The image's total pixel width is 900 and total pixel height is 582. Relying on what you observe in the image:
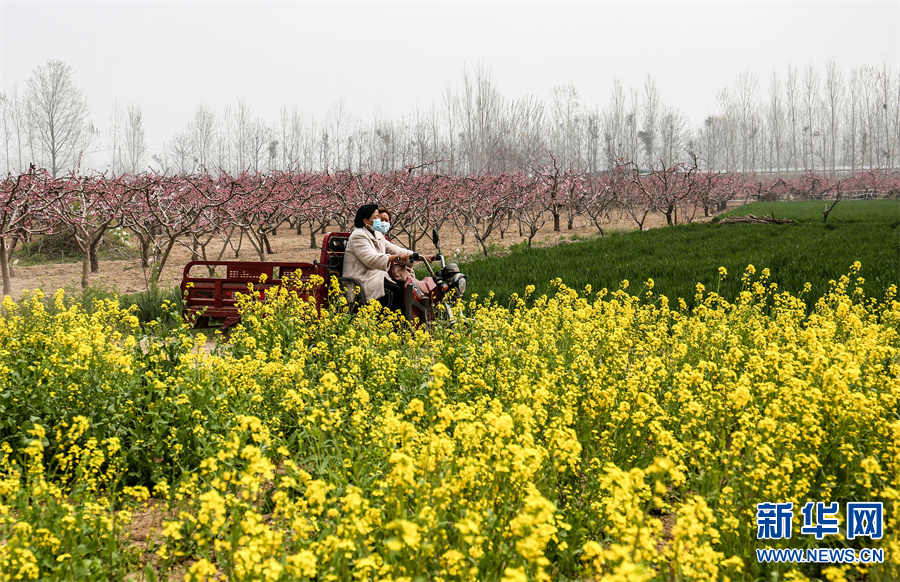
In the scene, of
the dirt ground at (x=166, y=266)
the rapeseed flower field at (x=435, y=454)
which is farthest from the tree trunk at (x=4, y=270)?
the rapeseed flower field at (x=435, y=454)

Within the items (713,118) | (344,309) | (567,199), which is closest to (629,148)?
(713,118)

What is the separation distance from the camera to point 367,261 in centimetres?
635

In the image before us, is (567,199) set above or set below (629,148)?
below

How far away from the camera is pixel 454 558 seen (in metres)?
1.88

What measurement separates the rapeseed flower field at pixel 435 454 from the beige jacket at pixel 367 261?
71cm

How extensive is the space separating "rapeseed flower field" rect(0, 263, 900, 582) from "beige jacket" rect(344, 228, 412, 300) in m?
0.71

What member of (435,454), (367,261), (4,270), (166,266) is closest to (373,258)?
(367,261)

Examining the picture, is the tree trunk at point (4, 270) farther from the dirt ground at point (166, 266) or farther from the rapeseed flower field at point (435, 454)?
the rapeseed flower field at point (435, 454)

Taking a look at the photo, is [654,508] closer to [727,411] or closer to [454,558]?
[727,411]

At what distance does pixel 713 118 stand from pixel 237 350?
293 ft

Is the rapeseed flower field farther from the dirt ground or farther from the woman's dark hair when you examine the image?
the dirt ground

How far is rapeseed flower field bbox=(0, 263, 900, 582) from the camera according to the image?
220 cm

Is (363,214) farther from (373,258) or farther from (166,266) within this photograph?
(166,266)

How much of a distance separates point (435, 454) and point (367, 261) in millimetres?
4097
